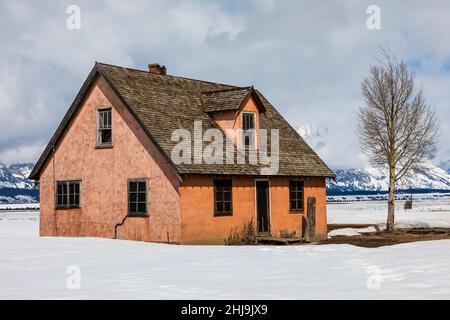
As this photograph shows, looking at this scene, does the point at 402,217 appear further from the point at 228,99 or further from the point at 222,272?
the point at 222,272

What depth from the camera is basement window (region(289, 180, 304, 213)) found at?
30.1m

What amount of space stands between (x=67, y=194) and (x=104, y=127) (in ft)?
11.5

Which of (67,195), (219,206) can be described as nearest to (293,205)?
(219,206)

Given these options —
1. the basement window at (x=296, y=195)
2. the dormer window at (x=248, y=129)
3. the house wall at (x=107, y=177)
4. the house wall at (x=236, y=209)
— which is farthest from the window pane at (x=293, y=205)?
the house wall at (x=107, y=177)

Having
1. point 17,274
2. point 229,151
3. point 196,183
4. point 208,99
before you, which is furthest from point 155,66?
point 17,274

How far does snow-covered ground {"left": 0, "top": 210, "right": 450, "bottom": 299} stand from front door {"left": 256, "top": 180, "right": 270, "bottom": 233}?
5231 millimetres

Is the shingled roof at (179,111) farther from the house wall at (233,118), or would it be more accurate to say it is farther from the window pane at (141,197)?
the window pane at (141,197)

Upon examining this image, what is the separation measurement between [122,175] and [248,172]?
508cm

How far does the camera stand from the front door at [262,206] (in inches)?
1115

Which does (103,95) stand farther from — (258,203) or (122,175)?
(258,203)

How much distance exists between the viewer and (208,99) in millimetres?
30328

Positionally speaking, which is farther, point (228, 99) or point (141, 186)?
point (228, 99)

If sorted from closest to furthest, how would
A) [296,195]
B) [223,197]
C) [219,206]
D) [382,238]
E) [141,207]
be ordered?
[141,207]
[219,206]
[223,197]
[296,195]
[382,238]

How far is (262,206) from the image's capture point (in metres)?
28.5
